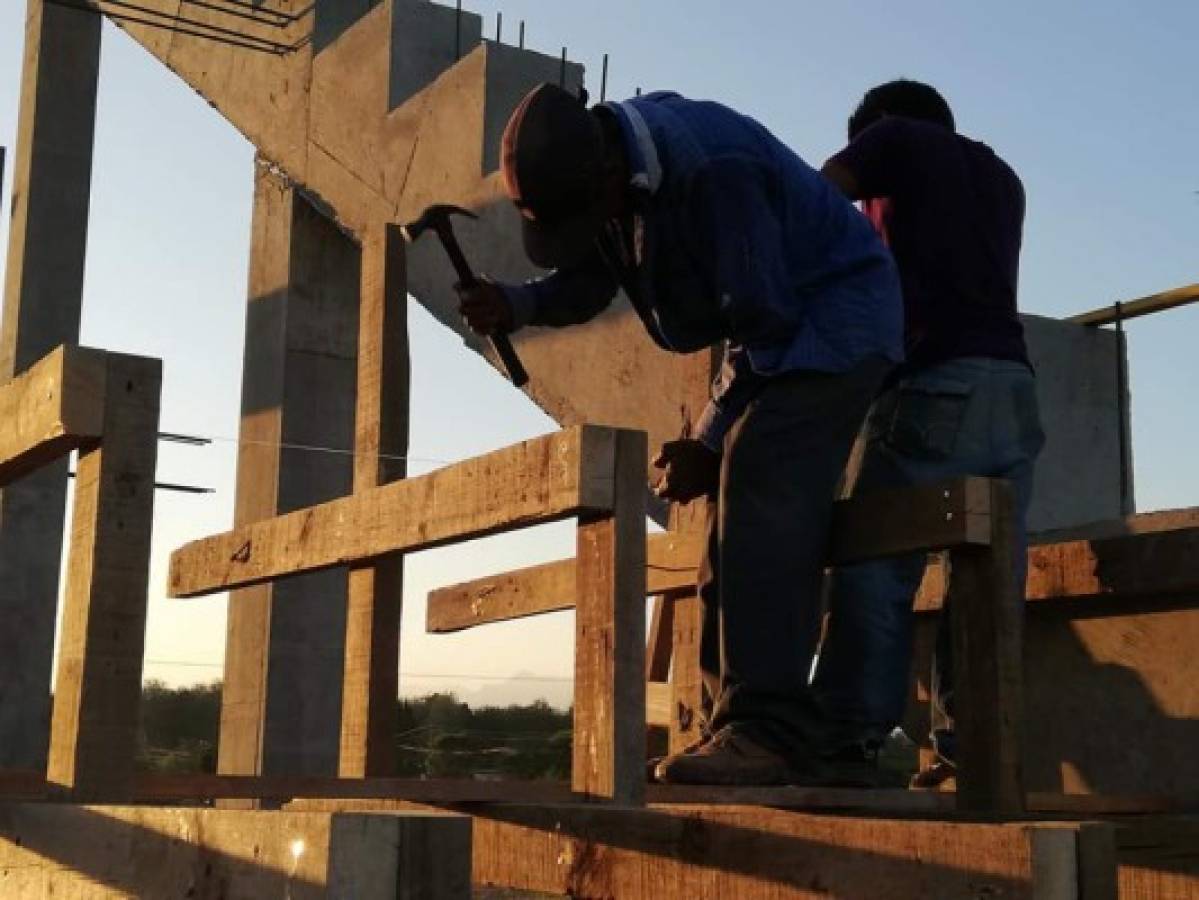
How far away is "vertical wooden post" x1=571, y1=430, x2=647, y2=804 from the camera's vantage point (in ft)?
8.27

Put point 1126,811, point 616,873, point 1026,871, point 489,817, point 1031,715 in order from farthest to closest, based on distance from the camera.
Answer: point 1031,715
point 1126,811
point 489,817
point 616,873
point 1026,871

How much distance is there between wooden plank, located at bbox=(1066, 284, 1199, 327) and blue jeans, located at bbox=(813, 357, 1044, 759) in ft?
5.04

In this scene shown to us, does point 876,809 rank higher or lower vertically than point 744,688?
lower

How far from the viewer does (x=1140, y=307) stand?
18.0 feet

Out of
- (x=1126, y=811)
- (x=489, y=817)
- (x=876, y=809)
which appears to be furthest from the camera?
(x=1126, y=811)

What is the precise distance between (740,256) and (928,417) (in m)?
0.91

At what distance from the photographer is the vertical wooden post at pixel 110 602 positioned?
2.67m

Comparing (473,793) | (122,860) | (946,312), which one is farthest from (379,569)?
(122,860)

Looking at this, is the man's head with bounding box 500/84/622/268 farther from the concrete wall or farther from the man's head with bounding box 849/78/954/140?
the concrete wall

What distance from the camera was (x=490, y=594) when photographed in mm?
4629

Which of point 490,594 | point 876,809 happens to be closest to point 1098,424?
point 490,594

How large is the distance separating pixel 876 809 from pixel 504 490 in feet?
2.77

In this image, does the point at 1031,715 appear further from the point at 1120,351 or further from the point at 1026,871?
the point at 1026,871

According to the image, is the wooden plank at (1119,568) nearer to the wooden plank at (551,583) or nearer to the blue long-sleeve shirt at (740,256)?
the wooden plank at (551,583)
